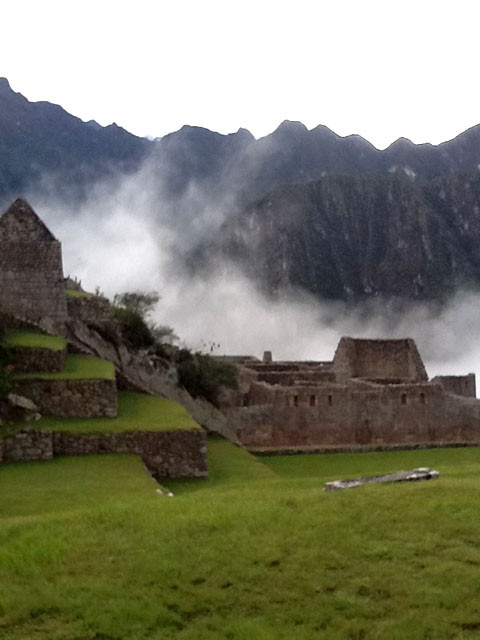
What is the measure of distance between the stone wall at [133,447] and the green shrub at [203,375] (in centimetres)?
1123

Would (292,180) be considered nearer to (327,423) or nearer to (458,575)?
(327,423)

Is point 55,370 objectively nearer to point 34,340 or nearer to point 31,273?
point 34,340

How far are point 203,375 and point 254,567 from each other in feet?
73.8

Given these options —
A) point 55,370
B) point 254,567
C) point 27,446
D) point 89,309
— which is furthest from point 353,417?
point 254,567

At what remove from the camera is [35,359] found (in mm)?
19062

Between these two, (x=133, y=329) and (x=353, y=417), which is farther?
(x=353, y=417)

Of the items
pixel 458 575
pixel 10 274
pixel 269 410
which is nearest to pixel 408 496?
pixel 458 575

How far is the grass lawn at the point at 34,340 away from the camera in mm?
19322

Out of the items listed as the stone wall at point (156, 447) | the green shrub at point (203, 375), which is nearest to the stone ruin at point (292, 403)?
the green shrub at point (203, 375)

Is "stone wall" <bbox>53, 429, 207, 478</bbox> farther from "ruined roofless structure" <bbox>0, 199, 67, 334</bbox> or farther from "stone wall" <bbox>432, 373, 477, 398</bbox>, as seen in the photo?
"stone wall" <bbox>432, 373, 477, 398</bbox>

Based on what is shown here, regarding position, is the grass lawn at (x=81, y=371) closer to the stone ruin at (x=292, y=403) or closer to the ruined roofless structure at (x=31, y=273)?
the ruined roofless structure at (x=31, y=273)

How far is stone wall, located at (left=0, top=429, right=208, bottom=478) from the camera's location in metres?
15.7

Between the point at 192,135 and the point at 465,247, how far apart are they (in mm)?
32063

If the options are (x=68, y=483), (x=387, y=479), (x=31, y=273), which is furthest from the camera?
(x=31, y=273)
